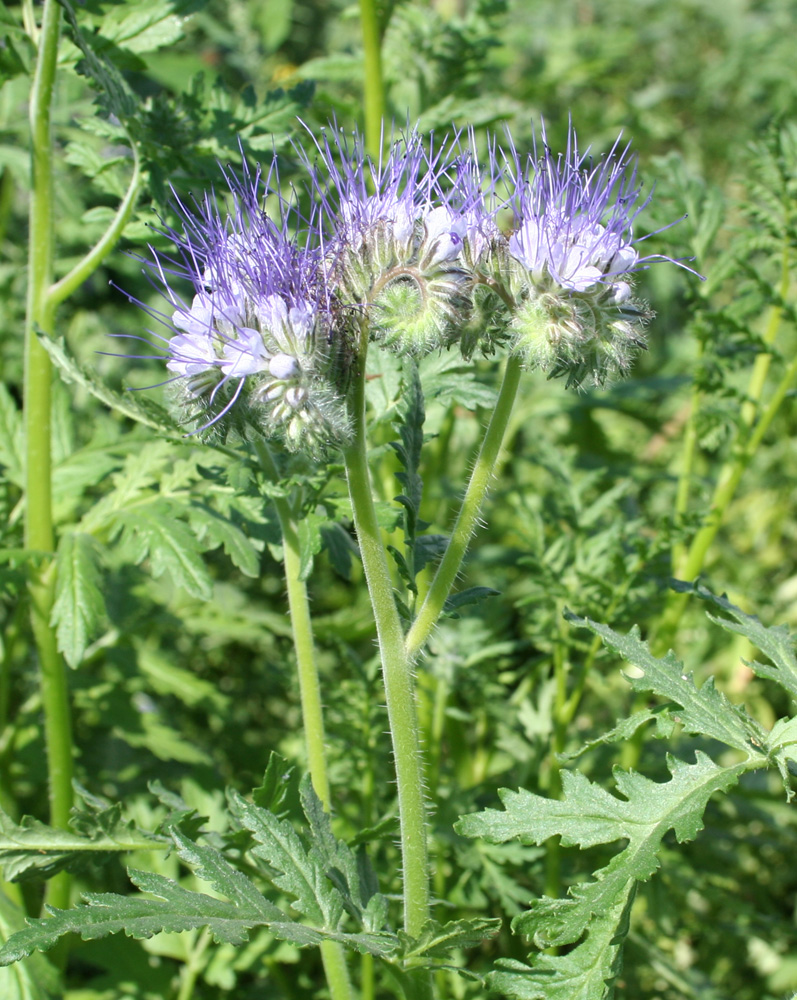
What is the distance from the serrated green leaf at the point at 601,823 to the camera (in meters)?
1.55

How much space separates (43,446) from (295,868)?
1227 millimetres

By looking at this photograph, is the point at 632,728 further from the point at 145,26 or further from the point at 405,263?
the point at 145,26

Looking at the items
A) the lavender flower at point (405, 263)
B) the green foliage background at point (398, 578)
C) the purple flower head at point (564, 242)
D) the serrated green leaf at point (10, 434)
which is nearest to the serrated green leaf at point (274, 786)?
the green foliage background at point (398, 578)

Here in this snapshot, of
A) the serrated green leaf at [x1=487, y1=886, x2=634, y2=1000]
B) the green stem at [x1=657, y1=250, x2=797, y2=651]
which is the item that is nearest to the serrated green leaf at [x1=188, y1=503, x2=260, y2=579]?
the serrated green leaf at [x1=487, y1=886, x2=634, y2=1000]

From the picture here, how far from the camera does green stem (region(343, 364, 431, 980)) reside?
172 centimetres

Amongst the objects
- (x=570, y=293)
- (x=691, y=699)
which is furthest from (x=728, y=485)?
(x=570, y=293)

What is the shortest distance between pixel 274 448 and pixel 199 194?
0.86m

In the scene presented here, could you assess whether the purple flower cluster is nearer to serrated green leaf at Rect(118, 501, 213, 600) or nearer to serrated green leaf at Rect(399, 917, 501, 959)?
serrated green leaf at Rect(118, 501, 213, 600)

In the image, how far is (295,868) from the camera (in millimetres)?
1645

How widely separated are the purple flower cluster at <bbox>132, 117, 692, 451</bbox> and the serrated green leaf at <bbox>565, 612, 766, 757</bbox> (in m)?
0.49

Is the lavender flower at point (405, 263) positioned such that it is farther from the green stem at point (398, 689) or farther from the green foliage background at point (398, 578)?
the green foliage background at point (398, 578)

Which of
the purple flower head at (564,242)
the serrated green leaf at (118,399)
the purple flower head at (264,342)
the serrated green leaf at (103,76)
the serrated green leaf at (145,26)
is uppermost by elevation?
the serrated green leaf at (145,26)

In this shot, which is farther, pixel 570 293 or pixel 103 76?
pixel 103 76

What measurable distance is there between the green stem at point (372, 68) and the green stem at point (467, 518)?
1.41m
